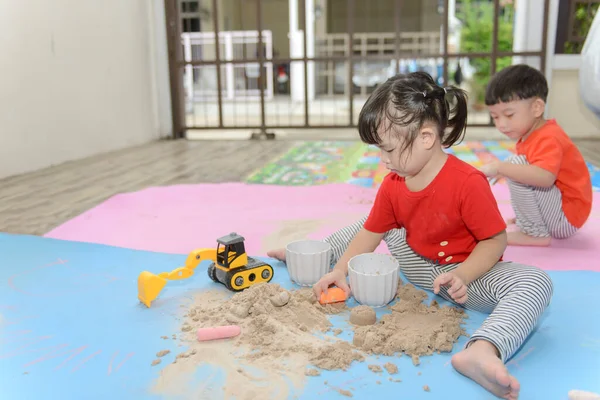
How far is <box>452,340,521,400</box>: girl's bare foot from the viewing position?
745 millimetres

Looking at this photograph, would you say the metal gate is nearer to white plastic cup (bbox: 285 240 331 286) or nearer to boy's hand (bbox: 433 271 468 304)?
white plastic cup (bbox: 285 240 331 286)

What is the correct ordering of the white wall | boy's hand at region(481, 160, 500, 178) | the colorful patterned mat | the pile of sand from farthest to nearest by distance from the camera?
the white wall
the colorful patterned mat
boy's hand at region(481, 160, 500, 178)
the pile of sand

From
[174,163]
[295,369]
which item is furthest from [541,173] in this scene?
[174,163]

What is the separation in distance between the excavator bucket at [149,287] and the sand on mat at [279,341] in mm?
81

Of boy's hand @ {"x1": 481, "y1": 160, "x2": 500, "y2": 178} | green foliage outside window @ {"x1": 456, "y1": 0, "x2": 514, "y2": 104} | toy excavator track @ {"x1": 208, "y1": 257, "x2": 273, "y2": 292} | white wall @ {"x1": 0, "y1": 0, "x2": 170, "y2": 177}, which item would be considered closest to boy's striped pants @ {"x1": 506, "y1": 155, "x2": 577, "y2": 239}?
boy's hand @ {"x1": 481, "y1": 160, "x2": 500, "y2": 178}

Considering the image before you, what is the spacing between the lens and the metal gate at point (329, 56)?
12.2ft

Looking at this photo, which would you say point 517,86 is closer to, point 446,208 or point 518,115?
point 518,115

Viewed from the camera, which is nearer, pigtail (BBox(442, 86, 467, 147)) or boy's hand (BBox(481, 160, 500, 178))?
pigtail (BBox(442, 86, 467, 147))

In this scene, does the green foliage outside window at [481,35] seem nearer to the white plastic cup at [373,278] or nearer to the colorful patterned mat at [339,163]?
the colorful patterned mat at [339,163]

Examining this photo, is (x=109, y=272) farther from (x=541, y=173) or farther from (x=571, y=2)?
(x=571, y=2)

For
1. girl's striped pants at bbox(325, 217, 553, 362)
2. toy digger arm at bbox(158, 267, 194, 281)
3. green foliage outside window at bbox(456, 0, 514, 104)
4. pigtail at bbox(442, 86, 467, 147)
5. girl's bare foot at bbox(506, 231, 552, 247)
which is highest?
green foliage outside window at bbox(456, 0, 514, 104)

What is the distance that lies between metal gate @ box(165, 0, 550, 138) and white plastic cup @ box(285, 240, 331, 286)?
9.07ft

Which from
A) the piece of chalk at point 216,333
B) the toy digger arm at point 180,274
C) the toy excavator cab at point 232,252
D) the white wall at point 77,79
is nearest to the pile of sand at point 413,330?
the piece of chalk at point 216,333

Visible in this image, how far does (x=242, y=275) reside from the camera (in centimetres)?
114
